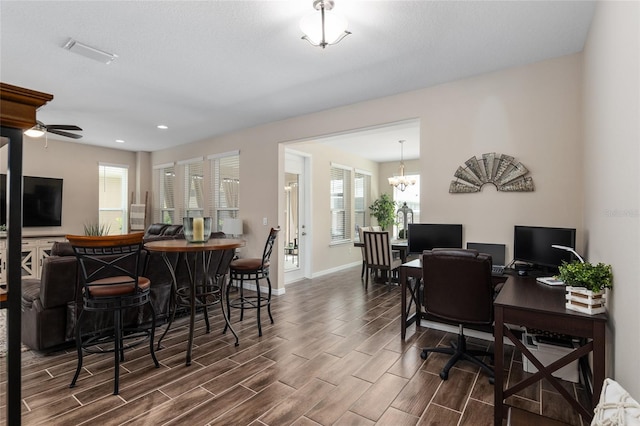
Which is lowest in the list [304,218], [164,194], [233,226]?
[233,226]

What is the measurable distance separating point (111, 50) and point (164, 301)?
2.61 m

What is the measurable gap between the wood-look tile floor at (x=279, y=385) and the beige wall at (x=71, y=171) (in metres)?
4.59

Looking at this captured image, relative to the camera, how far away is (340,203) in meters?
7.47

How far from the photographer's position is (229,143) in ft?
19.8

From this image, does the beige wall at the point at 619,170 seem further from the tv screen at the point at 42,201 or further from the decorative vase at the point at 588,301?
the tv screen at the point at 42,201

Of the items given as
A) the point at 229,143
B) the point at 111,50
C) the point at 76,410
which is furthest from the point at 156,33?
the point at 229,143

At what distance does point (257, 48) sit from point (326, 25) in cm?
90

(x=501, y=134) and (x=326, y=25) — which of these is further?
(x=501, y=134)

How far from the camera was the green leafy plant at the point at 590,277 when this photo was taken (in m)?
1.78

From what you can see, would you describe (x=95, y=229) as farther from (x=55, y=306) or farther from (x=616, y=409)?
(x=616, y=409)

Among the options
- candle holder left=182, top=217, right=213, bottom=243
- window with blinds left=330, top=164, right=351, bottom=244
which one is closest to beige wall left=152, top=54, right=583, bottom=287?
candle holder left=182, top=217, right=213, bottom=243

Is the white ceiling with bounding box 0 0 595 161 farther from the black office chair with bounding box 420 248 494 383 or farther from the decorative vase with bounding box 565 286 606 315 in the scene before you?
the decorative vase with bounding box 565 286 606 315

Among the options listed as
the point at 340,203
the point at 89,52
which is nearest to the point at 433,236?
the point at 89,52

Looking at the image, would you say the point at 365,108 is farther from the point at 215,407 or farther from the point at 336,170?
the point at 215,407
